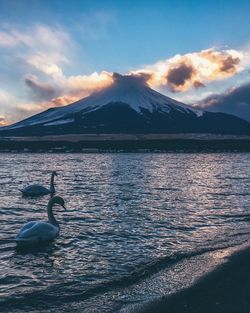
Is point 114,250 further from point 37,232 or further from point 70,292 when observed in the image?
point 70,292

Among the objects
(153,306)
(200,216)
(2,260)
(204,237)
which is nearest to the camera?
(153,306)

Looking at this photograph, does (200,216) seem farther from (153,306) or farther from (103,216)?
(153,306)

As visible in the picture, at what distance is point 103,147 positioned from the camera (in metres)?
179

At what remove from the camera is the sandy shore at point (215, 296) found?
10227 millimetres

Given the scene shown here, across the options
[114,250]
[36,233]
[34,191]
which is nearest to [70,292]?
[114,250]

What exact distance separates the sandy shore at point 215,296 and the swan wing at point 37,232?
6838 millimetres

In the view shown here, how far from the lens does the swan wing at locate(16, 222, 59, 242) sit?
16672 mm

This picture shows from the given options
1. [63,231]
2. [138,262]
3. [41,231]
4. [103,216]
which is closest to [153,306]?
[138,262]

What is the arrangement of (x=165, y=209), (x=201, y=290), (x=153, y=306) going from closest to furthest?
(x=153, y=306)
(x=201, y=290)
(x=165, y=209)

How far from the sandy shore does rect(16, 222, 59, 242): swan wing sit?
6838mm

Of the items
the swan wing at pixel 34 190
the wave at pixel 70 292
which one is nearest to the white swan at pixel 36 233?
the wave at pixel 70 292

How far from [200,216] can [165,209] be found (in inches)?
117

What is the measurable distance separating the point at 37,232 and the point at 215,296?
8.12 m

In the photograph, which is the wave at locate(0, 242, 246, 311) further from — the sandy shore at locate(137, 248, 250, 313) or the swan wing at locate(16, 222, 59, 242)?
the swan wing at locate(16, 222, 59, 242)
